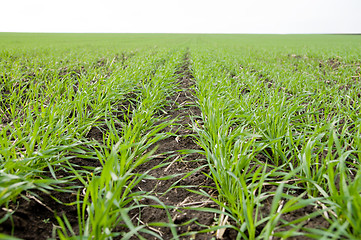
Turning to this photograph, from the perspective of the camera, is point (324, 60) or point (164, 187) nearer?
point (164, 187)

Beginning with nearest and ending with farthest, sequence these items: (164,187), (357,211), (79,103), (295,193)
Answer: (357,211) < (295,193) < (164,187) < (79,103)

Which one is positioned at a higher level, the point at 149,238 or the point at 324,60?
the point at 324,60

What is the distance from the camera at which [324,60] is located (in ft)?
28.0

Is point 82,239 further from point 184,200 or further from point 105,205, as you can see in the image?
point 184,200

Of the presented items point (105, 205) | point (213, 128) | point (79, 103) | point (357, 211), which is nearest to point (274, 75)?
point (213, 128)

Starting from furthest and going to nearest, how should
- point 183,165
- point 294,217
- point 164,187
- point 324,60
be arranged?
point 324,60 → point 183,165 → point 164,187 → point 294,217

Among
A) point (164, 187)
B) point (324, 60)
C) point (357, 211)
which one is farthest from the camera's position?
point (324, 60)

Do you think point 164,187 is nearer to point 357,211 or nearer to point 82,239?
point 82,239

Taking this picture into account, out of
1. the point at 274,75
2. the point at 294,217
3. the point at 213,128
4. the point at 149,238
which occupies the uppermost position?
the point at 274,75

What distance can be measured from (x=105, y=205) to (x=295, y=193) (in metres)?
1.13

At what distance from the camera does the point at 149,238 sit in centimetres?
129

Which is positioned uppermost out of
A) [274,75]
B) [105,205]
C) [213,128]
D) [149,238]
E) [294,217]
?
[274,75]

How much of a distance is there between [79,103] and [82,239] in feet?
5.36

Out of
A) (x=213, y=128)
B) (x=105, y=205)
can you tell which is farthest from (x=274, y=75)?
(x=105, y=205)
